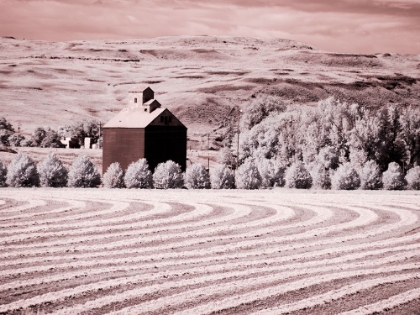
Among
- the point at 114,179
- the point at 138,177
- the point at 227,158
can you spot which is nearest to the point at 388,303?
the point at 138,177

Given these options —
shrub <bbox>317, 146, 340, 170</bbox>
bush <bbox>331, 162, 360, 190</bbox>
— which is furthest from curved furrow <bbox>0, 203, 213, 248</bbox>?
shrub <bbox>317, 146, 340, 170</bbox>

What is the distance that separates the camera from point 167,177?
7638cm

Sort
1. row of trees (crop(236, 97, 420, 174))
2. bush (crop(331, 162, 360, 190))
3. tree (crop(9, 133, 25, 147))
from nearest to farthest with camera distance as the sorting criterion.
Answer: bush (crop(331, 162, 360, 190))
row of trees (crop(236, 97, 420, 174))
tree (crop(9, 133, 25, 147))

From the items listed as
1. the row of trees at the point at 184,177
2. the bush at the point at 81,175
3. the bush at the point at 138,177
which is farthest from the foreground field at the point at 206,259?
the bush at the point at 138,177

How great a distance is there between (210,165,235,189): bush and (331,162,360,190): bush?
1166 centimetres

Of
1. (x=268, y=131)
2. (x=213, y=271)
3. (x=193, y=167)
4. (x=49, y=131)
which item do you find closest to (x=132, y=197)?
(x=193, y=167)

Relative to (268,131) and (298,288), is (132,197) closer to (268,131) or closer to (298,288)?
(298,288)

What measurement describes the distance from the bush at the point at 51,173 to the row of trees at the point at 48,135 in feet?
210

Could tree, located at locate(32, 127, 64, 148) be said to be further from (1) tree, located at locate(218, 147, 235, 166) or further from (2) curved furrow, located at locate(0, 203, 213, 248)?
(2) curved furrow, located at locate(0, 203, 213, 248)

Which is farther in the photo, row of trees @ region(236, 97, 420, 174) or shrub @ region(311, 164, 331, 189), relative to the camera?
row of trees @ region(236, 97, 420, 174)

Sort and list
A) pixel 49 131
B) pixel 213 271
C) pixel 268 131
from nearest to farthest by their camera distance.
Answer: pixel 213 271 < pixel 268 131 < pixel 49 131

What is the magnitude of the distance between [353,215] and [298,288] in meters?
22.9

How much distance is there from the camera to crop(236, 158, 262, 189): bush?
77.4m

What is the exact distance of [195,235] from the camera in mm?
34375
